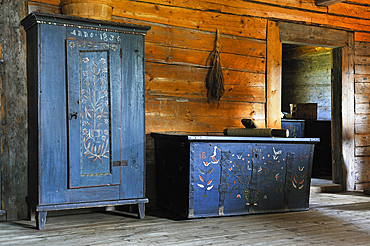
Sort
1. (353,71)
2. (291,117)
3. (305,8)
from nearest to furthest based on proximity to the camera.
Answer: (305,8)
(353,71)
(291,117)

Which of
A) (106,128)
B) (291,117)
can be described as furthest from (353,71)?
(106,128)

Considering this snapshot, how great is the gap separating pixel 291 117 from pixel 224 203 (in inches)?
155

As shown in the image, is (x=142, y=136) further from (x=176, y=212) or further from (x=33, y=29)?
(x=33, y=29)

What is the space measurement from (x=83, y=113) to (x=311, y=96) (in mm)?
5672

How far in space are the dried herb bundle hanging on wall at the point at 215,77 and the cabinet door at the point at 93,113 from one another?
4.28ft

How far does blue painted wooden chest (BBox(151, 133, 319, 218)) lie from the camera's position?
3.40 m

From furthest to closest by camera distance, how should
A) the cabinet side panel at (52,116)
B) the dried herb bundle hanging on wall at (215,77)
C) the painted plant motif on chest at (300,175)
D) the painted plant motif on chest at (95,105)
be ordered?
the dried herb bundle hanging on wall at (215,77) → the painted plant motif on chest at (300,175) → the painted plant motif on chest at (95,105) → the cabinet side panel at (52,116)

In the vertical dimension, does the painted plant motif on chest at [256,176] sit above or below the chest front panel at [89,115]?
below

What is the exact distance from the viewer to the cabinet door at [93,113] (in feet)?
10.3

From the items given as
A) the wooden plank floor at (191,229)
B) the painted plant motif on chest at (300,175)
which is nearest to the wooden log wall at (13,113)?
the wooden plank floor at (191,229)

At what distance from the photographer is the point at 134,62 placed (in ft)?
11.1

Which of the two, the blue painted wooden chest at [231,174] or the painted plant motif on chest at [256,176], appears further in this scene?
the painted plant motif on chest at [256,176]

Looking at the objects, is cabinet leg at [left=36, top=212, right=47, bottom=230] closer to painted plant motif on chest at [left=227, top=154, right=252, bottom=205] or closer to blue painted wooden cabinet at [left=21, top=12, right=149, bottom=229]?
blue painted wooden cabinet at [left=21, top=12, right=149, bottom=229]

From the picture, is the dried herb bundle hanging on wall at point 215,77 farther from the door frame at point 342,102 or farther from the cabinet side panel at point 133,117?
the door frame at point 342,102
